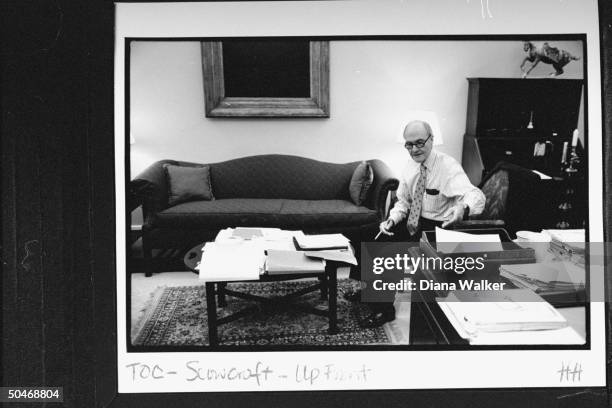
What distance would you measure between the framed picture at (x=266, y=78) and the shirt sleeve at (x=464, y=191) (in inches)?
17.2

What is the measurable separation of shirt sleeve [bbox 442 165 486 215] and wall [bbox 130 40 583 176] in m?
0.06

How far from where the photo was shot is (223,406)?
0.87 metres

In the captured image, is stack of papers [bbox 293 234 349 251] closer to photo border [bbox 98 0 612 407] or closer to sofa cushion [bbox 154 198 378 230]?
sofa cushion [bbox 154 198 378 230]

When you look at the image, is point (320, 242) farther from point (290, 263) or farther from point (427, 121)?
point (427, 121)

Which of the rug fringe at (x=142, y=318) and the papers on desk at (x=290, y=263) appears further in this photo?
the papers on desk at (x=290, y=263)

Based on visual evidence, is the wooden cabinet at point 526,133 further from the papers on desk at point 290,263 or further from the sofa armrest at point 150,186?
the sofa armrest at point 150,186

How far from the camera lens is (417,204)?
39.4 inches

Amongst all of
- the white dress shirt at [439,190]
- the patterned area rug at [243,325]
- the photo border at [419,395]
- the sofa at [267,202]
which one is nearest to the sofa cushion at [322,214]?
the sofa at [267,202]

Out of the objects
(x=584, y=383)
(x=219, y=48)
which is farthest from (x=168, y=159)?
(x=584, y=383)

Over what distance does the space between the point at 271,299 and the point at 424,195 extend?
0.57 metres

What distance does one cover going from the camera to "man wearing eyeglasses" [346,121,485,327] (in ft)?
3.10

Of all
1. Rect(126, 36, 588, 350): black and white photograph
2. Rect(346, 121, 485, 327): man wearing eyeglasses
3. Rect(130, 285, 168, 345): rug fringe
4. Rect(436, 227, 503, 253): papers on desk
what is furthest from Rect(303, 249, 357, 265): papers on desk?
Rect(130, 285, 168, 345): rug fringe

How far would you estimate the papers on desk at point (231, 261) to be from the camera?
0.93 meters

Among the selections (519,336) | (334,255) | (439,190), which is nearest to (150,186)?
(334,255)
